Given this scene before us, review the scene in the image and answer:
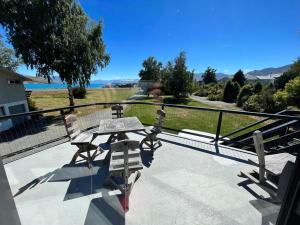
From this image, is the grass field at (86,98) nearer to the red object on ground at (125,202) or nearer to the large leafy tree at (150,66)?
the red object on ground at (125,202)

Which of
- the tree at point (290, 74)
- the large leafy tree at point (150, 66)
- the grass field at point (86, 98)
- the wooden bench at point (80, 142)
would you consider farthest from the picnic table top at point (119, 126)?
the large leafy tree at point (150, 66)

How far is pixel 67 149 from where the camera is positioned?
3.69m

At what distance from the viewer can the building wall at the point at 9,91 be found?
8.57 metres

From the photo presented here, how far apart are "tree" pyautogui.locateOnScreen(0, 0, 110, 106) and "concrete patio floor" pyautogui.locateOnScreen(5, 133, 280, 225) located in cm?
841

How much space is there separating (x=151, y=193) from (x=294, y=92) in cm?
1051

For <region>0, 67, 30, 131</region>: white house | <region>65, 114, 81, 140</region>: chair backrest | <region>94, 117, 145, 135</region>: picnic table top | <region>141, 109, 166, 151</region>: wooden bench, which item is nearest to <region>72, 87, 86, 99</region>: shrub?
<region>0, 67, 30, 131</region>: white house

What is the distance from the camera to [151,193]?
2.29 meters

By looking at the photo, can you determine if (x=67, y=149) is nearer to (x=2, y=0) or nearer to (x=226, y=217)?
(x=226, y=217)

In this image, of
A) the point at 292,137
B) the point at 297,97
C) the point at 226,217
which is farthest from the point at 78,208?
the point at 297,97

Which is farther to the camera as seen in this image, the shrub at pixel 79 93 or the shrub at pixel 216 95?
the shrub at pixel 216 95

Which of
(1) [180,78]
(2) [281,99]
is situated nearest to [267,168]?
(2) [281,99]

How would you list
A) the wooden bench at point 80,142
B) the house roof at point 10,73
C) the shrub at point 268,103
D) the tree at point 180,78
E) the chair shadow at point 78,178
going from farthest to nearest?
the tree at point 180,78, the shrub at point 268,103, the house roof at point 10,73, the wooden bench at point 80,142, the chair shadow at point 78,178

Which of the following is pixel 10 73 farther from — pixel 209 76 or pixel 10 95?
pixel 209 76

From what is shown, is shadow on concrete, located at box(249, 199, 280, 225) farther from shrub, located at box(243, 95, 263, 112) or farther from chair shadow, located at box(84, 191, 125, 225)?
shrub, located at box(243, 95, 263, 112)
